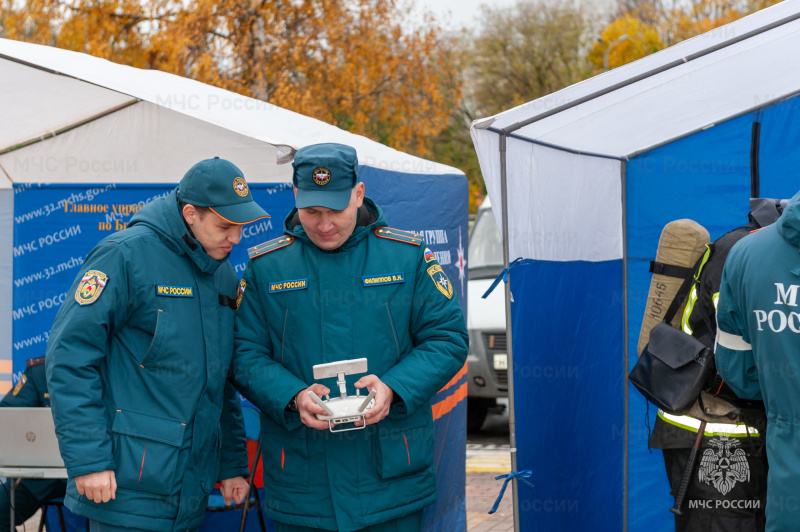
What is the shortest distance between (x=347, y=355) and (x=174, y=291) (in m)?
0.63

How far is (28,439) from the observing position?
373 cm

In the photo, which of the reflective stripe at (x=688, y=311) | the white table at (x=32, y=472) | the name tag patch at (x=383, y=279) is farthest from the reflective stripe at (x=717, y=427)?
the white table at (x=32, y=472)

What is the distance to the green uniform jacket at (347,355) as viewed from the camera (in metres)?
3.05

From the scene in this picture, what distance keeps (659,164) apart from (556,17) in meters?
29.2

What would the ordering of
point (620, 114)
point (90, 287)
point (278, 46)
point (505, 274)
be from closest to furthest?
point (90, 287) → point (505, 274) → point (620, 114) → point (278, 46)

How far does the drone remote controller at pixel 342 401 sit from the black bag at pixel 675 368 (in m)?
1.17


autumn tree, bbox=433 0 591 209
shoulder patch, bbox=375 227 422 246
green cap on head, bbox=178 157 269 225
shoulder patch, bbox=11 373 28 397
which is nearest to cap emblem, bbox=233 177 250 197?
green cap on head, bbox=178 157 269 225

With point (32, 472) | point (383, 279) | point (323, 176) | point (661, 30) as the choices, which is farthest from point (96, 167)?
point (661, 30)

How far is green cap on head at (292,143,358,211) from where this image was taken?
9.91 ft

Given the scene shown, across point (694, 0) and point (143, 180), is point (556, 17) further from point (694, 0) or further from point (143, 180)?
point (143, 180)

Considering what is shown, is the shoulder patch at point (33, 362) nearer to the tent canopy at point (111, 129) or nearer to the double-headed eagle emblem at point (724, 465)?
the tent canopy at point (111, 129)

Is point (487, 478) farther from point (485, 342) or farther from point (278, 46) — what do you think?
point (278, 46)

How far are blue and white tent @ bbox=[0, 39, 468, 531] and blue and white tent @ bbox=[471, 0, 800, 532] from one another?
0.73 meters

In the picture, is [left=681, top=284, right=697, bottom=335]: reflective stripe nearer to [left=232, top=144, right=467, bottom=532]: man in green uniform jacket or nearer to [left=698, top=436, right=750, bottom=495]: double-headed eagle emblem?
[left=698, top=436, right=750, bottom=495]: double-headed eagle emblem
